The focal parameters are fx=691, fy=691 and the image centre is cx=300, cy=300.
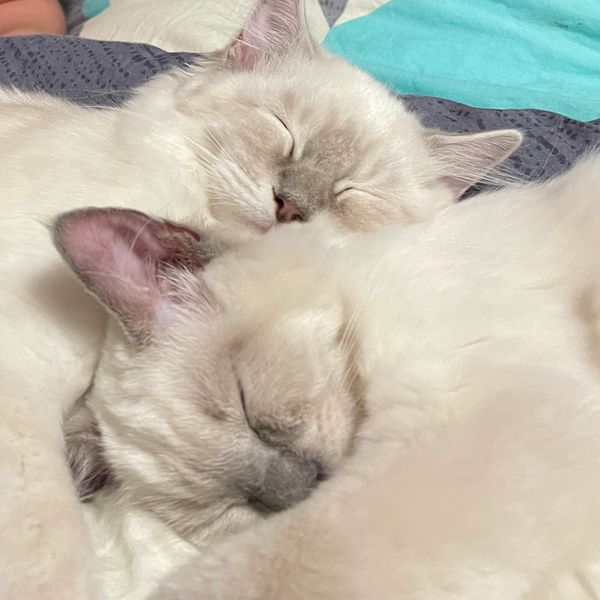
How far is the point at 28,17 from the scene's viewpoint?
239 centimetres

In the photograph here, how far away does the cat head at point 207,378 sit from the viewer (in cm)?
83

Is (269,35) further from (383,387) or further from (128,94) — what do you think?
(383,387)

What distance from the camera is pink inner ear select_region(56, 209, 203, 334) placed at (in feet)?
2.71

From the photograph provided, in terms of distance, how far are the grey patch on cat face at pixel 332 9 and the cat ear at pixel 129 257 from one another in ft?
4.64

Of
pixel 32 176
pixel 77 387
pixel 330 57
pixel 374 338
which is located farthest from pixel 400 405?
pixel 330 57

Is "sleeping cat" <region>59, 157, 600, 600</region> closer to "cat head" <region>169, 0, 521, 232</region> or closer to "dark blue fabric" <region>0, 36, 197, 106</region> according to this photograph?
"cat head" <region>169, 0, 521, 232</region>

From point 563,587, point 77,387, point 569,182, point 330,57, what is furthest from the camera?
point 330,57

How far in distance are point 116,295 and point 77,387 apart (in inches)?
8.3

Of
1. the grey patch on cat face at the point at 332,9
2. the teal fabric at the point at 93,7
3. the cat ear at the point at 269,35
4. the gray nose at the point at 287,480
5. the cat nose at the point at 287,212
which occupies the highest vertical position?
the cat ear at the point at 269,35

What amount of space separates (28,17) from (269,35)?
4.38 ft

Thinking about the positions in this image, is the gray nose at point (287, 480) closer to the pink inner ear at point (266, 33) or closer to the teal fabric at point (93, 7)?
the pink inner ear at point (266, 33)

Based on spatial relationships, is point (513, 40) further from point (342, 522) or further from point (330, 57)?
point (342, 522)

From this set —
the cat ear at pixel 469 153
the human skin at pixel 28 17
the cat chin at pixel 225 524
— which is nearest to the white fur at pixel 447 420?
the cat chin at pixel 225 524

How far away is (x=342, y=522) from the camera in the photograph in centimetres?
68
